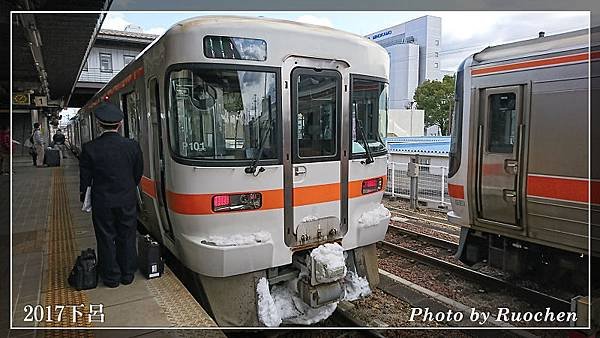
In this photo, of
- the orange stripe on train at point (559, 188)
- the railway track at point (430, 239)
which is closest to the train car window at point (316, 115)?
the orange stripe on train at point (559, 188)

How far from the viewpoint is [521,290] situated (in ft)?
11.8

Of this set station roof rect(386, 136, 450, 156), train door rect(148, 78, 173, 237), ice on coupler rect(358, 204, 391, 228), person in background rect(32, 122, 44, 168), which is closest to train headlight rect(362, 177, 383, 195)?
ice on coupler rect(358, 204, 391, 228)

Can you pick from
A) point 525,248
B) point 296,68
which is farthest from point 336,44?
point 525,248

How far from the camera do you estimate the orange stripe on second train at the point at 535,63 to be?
9.38 feet

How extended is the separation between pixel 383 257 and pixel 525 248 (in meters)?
1.63

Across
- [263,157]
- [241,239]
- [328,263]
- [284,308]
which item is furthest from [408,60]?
[284,308]

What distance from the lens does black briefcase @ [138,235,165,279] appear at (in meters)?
2.80

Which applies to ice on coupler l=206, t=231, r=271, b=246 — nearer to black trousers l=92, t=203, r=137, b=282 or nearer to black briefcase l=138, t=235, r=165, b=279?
black briefcase l=138, t=235, r=165, b=279

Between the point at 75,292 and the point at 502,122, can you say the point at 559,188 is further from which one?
the point at 75,292

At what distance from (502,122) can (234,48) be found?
236 centimetres

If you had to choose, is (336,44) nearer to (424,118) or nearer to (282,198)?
(282,198)

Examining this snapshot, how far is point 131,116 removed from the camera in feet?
11.3

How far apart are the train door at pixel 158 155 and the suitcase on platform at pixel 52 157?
6.01 m

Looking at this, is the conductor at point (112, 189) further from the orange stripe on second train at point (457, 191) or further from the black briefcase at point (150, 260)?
the orange stripe on second train at point (457, 191)
